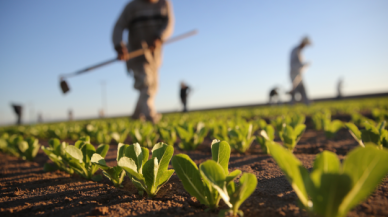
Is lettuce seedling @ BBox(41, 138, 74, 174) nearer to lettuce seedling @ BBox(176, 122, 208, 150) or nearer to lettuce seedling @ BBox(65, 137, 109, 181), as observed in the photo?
lettuce seedling @ BBox(65, 137, 109, 181)

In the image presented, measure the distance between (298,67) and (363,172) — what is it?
11.6 meters

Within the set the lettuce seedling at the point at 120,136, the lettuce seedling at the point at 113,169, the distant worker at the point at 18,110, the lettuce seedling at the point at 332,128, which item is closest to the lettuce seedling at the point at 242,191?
the lettuce seedling at the point at 113,169

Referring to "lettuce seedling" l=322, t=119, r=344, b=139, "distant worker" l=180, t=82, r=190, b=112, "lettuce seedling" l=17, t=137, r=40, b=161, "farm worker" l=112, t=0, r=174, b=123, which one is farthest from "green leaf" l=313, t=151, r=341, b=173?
"distant worker" l=180, t=82, r=190, b=112

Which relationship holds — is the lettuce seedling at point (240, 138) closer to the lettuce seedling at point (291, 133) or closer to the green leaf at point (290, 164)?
the lettuce seedling at point (291, 133)

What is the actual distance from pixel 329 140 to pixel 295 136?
1318mm

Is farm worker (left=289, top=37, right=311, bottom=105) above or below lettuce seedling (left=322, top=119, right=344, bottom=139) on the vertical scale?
above

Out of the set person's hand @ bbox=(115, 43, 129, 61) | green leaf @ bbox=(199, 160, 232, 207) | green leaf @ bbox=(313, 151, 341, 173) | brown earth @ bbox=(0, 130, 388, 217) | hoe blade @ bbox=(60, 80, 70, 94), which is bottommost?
brown earth @ bbox=(0, 130, 388, 217)

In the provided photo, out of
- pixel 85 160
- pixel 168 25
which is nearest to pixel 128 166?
pixel 85 160

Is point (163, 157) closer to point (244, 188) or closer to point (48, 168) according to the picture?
point (244, 188)

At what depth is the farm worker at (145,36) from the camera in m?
5.97

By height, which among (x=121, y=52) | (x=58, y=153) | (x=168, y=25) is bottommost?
(x=58, y=153)

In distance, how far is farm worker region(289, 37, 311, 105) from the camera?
10758mm

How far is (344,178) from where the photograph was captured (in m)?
0.61

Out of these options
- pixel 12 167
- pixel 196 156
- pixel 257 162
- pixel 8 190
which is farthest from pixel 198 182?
pixel 12 167
